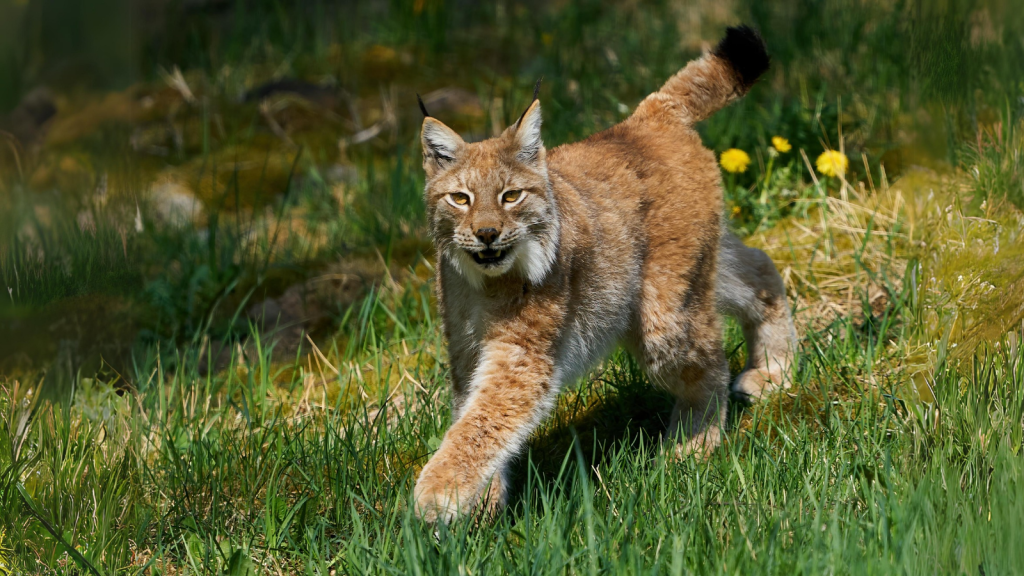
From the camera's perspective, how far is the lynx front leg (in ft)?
8.92

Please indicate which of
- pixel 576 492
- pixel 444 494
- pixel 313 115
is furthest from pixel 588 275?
pixel 313 115

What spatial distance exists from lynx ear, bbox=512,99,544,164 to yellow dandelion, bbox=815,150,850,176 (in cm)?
222

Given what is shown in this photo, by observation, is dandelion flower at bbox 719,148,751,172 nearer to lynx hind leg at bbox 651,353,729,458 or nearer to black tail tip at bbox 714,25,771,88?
black tail tip at bbox 714,25,771,88

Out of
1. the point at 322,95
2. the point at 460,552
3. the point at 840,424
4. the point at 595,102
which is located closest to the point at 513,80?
the point at 595,102

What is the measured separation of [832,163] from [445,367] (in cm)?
236

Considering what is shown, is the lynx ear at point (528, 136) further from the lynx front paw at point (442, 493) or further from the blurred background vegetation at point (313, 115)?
the blurred background vegetation at point (313, 115)

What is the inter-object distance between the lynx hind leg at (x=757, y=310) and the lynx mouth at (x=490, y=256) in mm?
1289

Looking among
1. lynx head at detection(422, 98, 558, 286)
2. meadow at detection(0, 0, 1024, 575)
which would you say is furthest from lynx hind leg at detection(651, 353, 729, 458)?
lynx head at detection(422, 98, 558, 286)

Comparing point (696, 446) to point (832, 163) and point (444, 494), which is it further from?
point (832, 163)

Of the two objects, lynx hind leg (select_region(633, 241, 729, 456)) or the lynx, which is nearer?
the lynx

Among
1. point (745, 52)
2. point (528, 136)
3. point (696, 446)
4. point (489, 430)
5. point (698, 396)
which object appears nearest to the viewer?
point (489, 430)

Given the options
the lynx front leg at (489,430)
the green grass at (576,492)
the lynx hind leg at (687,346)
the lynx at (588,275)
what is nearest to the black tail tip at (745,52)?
the lynx at (588,275)

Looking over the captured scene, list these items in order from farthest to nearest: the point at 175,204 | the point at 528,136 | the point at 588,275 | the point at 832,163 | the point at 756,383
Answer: the point at 175,204 → the point at 832,163 → the point at 756,383 → the point at 588,275 → the point at 528,136

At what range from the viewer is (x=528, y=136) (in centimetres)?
318
